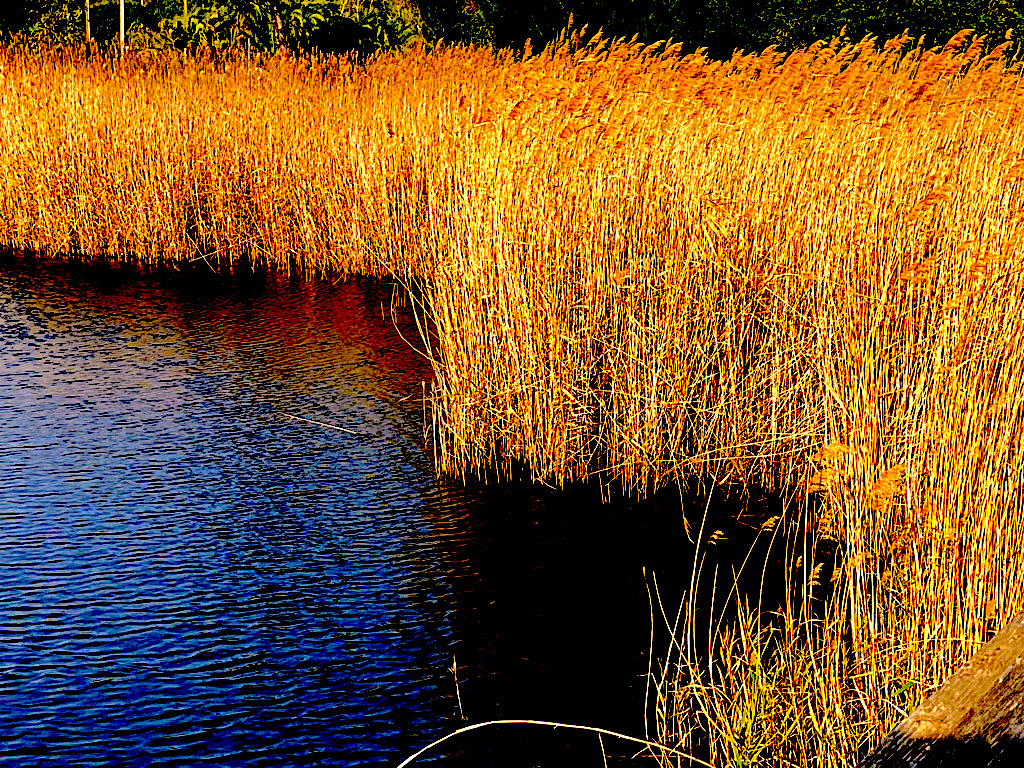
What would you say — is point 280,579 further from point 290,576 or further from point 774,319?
point 774,319

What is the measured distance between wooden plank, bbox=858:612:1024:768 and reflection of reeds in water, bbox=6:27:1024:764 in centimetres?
148

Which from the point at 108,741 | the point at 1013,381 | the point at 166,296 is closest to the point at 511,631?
the point at 108,741

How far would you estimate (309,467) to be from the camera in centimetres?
481

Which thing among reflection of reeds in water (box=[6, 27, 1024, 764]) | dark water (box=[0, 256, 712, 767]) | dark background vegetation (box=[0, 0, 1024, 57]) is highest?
dark background vegetation (box=[0, 0, 1024, 57])

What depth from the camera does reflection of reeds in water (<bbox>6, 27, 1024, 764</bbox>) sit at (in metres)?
2.96

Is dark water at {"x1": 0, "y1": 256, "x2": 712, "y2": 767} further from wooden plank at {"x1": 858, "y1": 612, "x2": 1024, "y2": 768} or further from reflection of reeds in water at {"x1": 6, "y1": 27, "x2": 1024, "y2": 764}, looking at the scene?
wooden plank at {"x1": 858, "y1": 612, "x2": 1024, "y2": 768}

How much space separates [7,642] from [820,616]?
7.07 feet

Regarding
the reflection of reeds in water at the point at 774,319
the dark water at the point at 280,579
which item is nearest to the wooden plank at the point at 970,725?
the reflection of reeds in water at the point at 774,319

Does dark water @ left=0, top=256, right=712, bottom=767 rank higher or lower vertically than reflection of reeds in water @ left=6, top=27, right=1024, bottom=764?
lower

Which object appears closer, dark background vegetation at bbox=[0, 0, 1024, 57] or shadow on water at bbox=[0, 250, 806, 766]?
shadow on water at bbox=[0, 250, 806, 766]

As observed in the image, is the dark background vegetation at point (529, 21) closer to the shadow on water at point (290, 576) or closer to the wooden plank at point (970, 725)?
the shadow on water at point (290, 576)

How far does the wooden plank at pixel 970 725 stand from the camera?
3.59ft

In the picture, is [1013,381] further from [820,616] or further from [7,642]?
[7,642]

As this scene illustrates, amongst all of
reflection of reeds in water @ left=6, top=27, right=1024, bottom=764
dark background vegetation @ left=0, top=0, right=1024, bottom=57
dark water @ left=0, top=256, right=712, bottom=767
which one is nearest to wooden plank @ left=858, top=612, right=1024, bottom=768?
reflection of reeds in water @ left=6, top=27, right=1024, bottom=764
